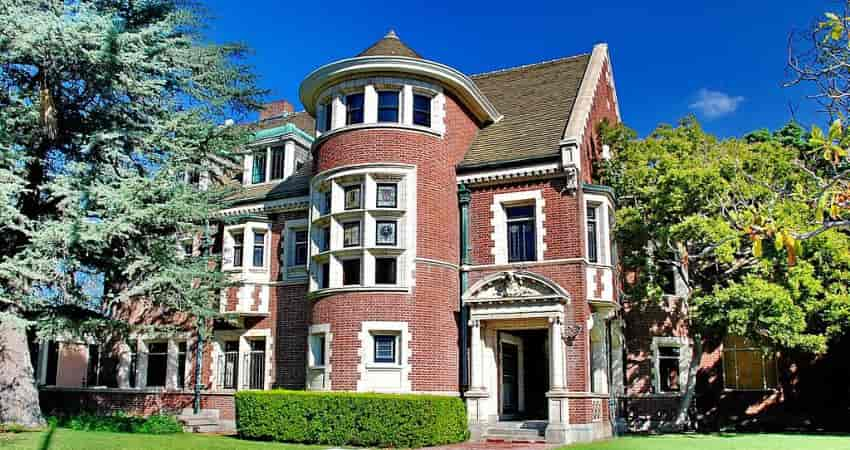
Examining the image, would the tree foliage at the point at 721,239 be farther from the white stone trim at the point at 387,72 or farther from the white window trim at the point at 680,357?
the white stone trim at the point at 387,72

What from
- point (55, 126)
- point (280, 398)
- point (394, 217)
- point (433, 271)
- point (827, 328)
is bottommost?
point (280, 398)

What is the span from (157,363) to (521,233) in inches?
516

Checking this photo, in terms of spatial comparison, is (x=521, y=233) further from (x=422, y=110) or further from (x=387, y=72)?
(x=387, y=72)

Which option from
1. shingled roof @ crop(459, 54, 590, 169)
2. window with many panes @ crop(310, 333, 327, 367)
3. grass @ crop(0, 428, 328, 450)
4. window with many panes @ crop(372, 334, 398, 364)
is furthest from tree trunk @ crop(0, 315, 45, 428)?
shingled roof @ crop(459, 54, 590, 169)

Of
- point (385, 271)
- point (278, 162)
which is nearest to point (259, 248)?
point (278, 162)

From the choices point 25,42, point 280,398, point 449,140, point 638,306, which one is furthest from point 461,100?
point 25,42

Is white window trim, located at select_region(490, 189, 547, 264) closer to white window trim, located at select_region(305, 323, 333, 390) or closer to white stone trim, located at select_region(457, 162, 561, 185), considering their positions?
white stone trim, located at select_region(457, 162, 561, 185)

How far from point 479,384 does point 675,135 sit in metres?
8.87

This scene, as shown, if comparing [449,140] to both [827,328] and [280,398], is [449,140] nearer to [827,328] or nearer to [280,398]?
[280,398]

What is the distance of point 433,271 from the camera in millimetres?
20031

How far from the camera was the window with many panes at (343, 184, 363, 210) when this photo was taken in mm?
20453

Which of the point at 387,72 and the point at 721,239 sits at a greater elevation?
the point at 387,72

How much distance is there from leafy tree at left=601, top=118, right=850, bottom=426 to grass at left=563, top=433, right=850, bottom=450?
2.26 meters

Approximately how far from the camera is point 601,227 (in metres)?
20.4
